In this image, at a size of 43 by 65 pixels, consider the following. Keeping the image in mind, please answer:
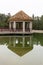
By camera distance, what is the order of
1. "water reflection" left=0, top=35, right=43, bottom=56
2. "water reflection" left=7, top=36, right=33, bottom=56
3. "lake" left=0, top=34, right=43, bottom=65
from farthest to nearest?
1. "water reflection" left=0, top=35, right=43, bottom=56
2. "water reflection" left=7, top=36, right=33, bottom=56
3. "lake" left=0, top=34, right=43, bottom=65

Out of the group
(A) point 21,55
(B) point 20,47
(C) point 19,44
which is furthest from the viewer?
(C) point 19,44

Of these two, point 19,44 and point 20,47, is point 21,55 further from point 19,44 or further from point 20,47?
point 19,44

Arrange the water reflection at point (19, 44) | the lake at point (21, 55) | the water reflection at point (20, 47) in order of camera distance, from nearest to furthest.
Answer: the lake at point (21, 55)
the water reflection at point (20, 47)
the water reflection at point (19, 44)

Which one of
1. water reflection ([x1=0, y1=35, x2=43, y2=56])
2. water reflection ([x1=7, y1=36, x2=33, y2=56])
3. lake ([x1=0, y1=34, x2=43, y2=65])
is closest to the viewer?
lake ([x1=0, y1=34, x2=43, y2=65])

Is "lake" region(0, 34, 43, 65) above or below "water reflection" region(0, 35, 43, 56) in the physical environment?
above

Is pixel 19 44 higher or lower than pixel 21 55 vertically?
lower

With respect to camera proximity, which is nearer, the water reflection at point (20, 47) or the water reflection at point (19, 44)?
the water reflection at point (20, 47)

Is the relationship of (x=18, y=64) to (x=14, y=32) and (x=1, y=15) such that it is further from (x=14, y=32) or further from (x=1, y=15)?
(x=1, y=15)

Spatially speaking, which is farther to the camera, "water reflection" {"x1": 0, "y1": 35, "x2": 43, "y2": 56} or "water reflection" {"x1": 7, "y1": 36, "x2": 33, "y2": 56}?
"water reflection" {"x1": 0, "y1": 35, "x2": 43, "y2": 56}

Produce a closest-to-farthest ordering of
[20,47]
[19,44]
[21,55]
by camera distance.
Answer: [21,55] → [20,47] → [19,44]

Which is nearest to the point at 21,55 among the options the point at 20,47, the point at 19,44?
the point at 20,47

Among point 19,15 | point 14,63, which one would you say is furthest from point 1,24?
point 14,63

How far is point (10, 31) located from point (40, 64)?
17.0 m

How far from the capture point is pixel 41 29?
103 feet
